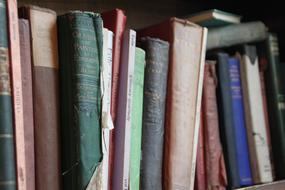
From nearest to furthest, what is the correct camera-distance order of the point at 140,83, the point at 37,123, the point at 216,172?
1. the point at 37,123
2. the point at 140,83
3. the point at 216,172

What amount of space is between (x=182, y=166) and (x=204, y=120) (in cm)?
12

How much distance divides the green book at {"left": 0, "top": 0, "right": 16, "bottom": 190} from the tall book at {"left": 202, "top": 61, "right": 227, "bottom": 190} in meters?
0.37

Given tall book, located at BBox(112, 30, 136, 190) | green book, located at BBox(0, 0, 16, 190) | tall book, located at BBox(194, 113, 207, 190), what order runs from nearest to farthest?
green book, located at BBox(0, 0, 16, 190) < tall book, located at BBox(112, 30, 136, 190) < tall book, located at BBox(194, 113, 207, 190)

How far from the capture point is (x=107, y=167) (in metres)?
0.55

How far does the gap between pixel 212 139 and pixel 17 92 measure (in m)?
0.38

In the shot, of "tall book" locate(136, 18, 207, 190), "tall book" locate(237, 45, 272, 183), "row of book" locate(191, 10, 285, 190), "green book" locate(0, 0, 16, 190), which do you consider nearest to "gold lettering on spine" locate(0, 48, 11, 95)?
"green book" locate(0, 0, 16, 190)

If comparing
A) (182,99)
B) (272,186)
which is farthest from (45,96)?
(272,186)

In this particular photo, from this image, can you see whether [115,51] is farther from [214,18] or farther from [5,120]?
[214,18]

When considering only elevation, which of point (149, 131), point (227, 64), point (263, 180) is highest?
point (227, 64)

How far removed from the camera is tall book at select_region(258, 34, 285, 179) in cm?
81

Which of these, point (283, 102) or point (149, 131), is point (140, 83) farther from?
point (283, 102)

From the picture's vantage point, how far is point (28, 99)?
499 mm

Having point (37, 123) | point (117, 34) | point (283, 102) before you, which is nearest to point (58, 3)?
point (117, 34)

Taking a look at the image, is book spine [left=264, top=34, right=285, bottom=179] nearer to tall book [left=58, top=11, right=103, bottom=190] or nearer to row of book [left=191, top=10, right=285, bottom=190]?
row of book [left=191, top=10, right=285, bottom=190]
